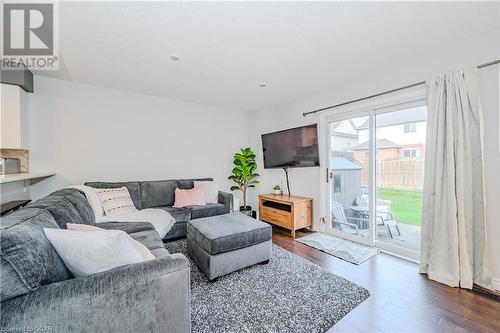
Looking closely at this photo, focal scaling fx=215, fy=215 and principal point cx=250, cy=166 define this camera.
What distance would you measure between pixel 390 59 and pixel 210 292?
3033 mm

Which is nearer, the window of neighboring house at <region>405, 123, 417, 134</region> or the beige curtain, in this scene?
the beige curtain

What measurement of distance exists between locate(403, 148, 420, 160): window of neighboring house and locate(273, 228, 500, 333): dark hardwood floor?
1.21 metres

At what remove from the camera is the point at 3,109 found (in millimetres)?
2459

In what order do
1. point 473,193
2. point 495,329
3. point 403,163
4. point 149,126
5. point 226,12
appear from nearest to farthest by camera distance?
point 495,329, point 226,12, point 473,193, point 403,163, point 149,126

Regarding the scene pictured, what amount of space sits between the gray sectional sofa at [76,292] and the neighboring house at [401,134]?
2769 mm

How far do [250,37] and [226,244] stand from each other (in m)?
1.94

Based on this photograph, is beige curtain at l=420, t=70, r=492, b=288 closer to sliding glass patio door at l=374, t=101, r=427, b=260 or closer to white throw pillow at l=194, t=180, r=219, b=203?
sliding glass patio door at l=374, t=101, r=427, b=260

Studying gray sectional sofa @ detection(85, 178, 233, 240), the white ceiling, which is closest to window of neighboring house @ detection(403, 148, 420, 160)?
the white ceiling

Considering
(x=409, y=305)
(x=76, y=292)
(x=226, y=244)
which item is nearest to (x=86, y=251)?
(x=76, y=292)

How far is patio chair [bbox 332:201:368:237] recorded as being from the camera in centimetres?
307

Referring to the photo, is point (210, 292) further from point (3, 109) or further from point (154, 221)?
point (3, 109)

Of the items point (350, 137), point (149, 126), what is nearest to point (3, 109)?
point (149, 126)

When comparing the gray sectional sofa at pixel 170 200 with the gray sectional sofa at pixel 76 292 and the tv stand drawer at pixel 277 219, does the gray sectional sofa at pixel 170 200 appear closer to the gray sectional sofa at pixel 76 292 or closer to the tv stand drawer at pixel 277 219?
the tv stand drawer at pixel 277 219

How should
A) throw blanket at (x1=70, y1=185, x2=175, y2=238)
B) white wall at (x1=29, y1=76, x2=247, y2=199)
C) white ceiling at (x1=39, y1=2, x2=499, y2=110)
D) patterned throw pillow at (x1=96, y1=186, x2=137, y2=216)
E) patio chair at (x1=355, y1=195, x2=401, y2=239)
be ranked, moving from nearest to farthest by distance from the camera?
white ceiling at (x1=39, y1=2, x2=499, y2=110) < throw blanket at (x1=70, y1=185, x2=175, y2=238) < patterned throw pillow at (x1=96, y1=186, x2=137, y2=216) < patio chair at (x1=355, y1=195, x2=401, y2=239) < white wall at (x1=29, y1=76, x2=247, y2=199)
